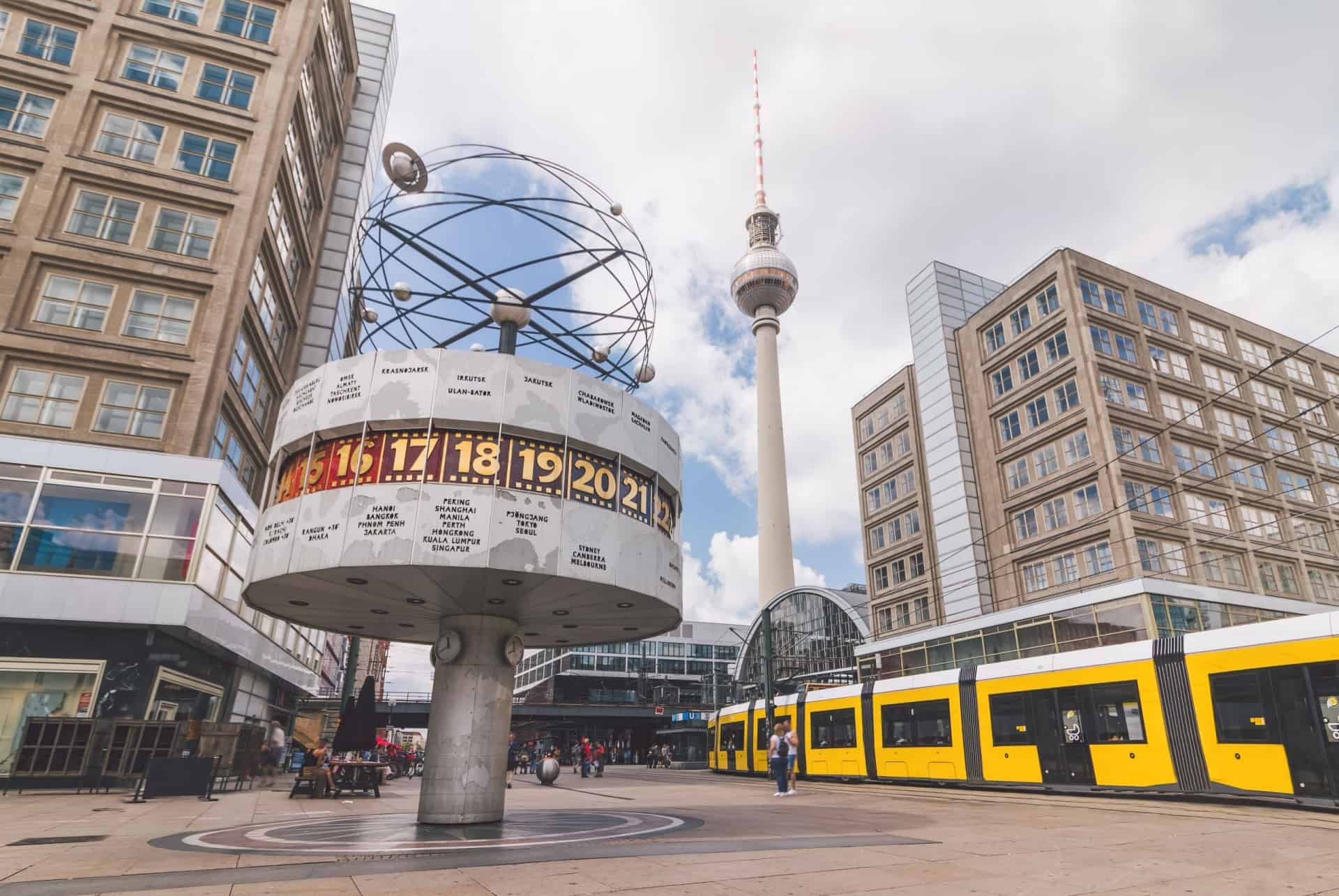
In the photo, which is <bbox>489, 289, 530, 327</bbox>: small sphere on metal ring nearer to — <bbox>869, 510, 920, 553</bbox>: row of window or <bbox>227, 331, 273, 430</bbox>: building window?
<bbox>227, 331, 273, 430</bbox>: building window

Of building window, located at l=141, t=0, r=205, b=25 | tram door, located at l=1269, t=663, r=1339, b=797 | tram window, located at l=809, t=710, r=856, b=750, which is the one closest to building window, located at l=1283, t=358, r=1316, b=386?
tram window, located at l=809, t=710, r=856, b=750

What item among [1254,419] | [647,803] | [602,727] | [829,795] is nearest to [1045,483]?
[1254,419]

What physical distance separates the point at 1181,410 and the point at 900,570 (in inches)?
821

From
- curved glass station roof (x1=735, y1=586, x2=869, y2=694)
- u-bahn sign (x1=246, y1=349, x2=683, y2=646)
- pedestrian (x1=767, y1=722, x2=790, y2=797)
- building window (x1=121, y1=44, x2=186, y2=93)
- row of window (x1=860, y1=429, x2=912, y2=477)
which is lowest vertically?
pedestrian (x1=767, y1=722, x2=790, y2=797)

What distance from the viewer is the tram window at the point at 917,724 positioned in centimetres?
2356

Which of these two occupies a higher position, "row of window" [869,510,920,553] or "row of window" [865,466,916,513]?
"row of window" [865,466,916,513]

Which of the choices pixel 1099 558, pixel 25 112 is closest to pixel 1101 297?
pixel 1099 558

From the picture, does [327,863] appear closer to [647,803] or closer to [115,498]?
[647,803]

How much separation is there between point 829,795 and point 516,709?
60638 millimetres

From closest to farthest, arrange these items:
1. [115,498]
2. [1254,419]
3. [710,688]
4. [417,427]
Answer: [417,427]
[115,498]
[1254,419]
[710,688]

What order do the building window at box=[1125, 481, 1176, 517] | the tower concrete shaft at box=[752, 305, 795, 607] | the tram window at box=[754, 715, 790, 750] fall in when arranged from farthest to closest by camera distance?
the tower concrete shaft at box=[752, 305, 795, 607], the building window at box=[1125, 481, 1176, 517], the tram window at box=[754, 715, 790, 750]

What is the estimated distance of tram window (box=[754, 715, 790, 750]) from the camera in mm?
33875

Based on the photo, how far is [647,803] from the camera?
18.3 meters

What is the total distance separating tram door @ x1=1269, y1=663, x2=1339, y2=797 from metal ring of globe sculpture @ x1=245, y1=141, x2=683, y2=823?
1262cm
